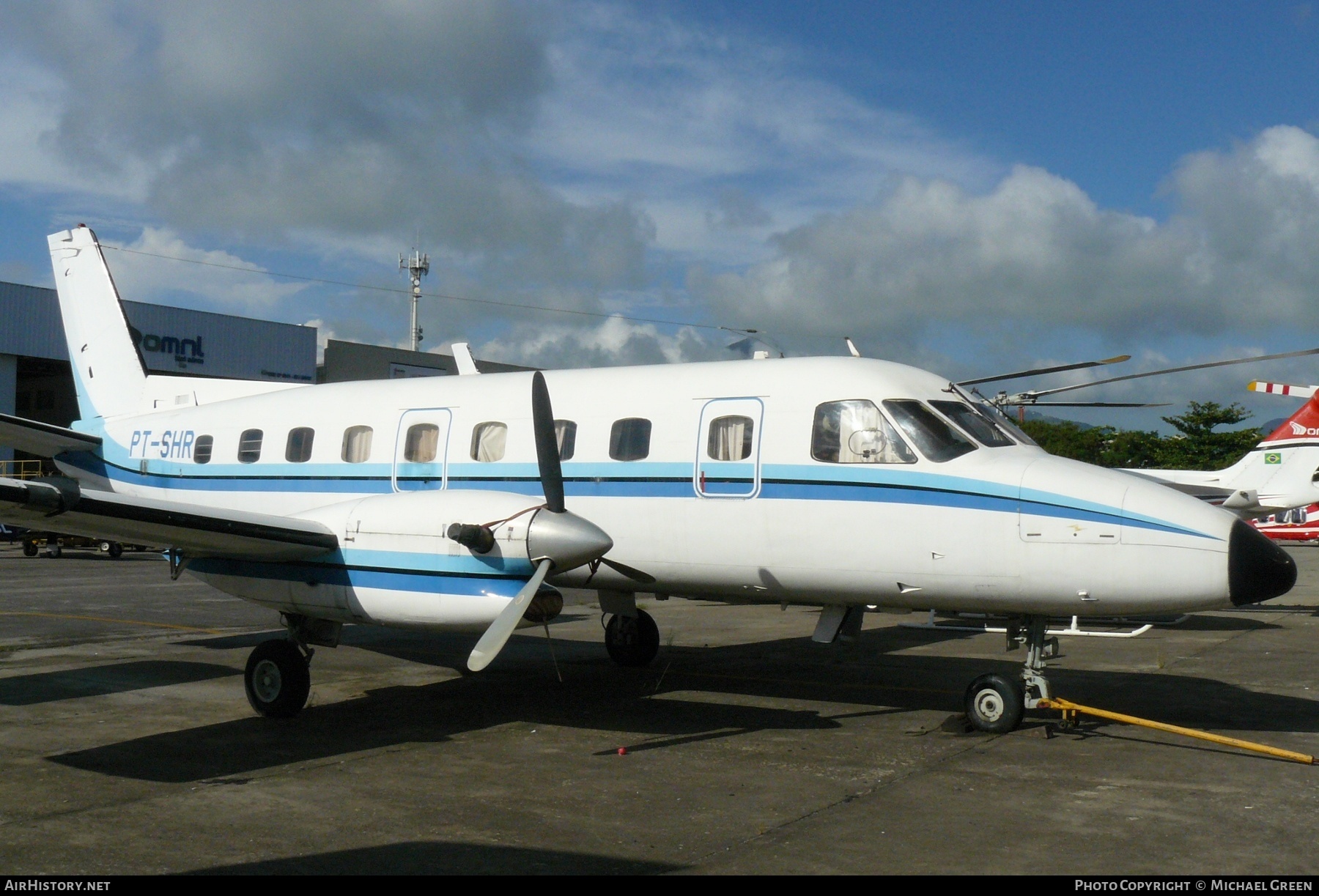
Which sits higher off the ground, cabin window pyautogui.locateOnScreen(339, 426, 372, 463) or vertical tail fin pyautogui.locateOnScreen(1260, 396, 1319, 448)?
vertical tail fin pyautogui.locateOnScreen(1260, 396, 1319, 448)

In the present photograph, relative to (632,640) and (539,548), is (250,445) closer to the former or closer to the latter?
(632,640)

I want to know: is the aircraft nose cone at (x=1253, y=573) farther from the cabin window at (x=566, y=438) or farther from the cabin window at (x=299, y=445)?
the cabin window at (x=299, y=445)

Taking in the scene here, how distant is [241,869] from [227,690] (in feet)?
19.9

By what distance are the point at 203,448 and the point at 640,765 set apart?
23.4 feet

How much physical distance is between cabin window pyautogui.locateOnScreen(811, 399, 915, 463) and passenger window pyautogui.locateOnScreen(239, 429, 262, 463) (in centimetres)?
638

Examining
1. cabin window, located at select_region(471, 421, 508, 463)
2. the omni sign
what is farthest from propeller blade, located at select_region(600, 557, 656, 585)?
the omni sign

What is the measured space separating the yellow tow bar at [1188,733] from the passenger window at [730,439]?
3.20m

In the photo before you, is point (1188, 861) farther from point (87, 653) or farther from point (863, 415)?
point (87, 653)

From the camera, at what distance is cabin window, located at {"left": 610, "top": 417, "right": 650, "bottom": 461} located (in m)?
9.77

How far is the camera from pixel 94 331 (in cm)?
1490

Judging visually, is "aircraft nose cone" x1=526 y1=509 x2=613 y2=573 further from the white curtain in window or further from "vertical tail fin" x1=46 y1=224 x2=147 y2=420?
"vertical tail fin" x1=46 y1=224 x2=147 y2=420

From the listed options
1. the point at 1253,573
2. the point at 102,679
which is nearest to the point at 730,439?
the point at 1253,573

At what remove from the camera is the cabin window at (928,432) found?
339 inches

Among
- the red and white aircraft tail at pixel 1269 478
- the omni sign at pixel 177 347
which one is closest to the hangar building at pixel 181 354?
the omni sign at pixel 177 347
